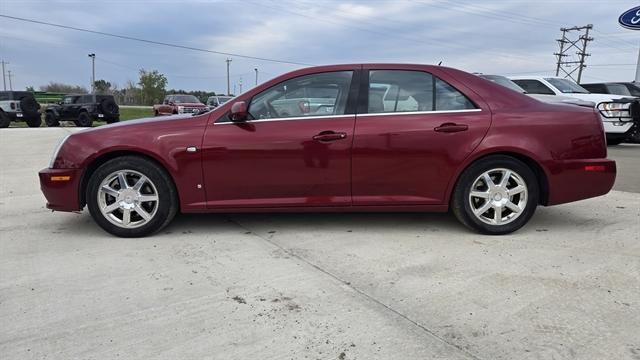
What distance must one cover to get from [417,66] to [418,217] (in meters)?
1.50

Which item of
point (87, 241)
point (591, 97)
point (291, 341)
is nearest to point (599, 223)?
point (291, 341)

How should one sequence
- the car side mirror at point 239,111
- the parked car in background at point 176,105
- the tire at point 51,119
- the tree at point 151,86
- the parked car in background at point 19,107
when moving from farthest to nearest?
the tree at point 151,86
the parked car in background at point 176,105
the tire at point 51,119
the parked car in background at point 19,107
the car side mirror at point 239,111

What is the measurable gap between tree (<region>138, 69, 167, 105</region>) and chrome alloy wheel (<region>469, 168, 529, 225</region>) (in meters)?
78.3

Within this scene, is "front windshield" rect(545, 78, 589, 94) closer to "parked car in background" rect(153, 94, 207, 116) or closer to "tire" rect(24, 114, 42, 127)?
"parked car in background" rect(153, 94, 207, 116)

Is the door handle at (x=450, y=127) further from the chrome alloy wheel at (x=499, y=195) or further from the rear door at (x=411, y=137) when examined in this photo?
the chrome alloy wheel at (x=499, y=195)

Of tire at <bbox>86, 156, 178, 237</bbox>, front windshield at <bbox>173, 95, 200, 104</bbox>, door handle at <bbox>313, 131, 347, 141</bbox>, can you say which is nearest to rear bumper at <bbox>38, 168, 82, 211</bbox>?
tire at <bbox>86, 156, 178, 237</bbox>

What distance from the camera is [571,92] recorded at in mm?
12023

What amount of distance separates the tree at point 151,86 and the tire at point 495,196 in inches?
3083

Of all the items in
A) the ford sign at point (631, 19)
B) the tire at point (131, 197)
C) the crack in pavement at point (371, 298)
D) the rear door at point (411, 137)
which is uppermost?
the ford sign at point (631, 19)

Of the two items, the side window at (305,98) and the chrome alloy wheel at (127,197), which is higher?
the side window at (305,98)

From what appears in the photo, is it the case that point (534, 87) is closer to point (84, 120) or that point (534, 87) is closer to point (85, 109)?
point (85, 109)

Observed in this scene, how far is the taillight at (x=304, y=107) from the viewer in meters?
4.46

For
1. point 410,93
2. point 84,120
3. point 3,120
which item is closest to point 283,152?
point 410,93

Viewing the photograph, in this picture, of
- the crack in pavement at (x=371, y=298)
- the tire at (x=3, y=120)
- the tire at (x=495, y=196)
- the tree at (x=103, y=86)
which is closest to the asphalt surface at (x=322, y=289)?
the crack in pavement at (x=371, y=298)
